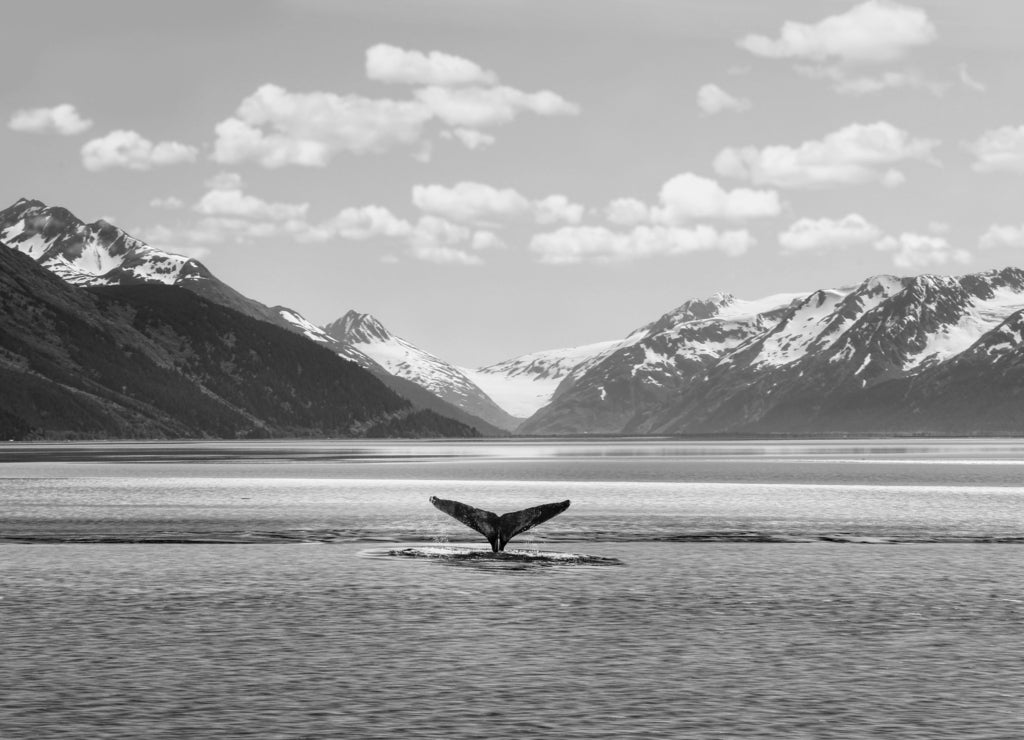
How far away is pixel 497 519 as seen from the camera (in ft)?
276

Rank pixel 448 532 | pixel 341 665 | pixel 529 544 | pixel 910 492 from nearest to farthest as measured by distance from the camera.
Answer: pixel 341 665
pixel 529 544
pixel 448 532
pixel 910 492

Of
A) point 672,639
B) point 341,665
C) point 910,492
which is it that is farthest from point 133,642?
point 910,492

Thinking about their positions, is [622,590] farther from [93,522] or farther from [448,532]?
[93,522]

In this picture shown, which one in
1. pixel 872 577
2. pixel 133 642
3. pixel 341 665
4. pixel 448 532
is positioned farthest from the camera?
pixel 448 532

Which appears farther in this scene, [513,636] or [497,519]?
[497,519]

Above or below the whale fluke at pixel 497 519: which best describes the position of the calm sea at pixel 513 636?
below

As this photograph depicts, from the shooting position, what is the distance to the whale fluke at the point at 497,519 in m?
82.8

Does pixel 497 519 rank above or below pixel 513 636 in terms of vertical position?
above

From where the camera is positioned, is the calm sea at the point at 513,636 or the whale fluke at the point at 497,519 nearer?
the calm sea at the point at 513,636

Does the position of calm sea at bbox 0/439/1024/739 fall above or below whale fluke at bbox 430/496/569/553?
below

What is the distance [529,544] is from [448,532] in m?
15.9

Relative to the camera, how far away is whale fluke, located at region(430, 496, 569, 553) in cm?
8281

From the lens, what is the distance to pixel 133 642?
45.9 metres

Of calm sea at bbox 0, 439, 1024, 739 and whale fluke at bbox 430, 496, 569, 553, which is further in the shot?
whale fluke at bbox 430, 496, 569, 553
